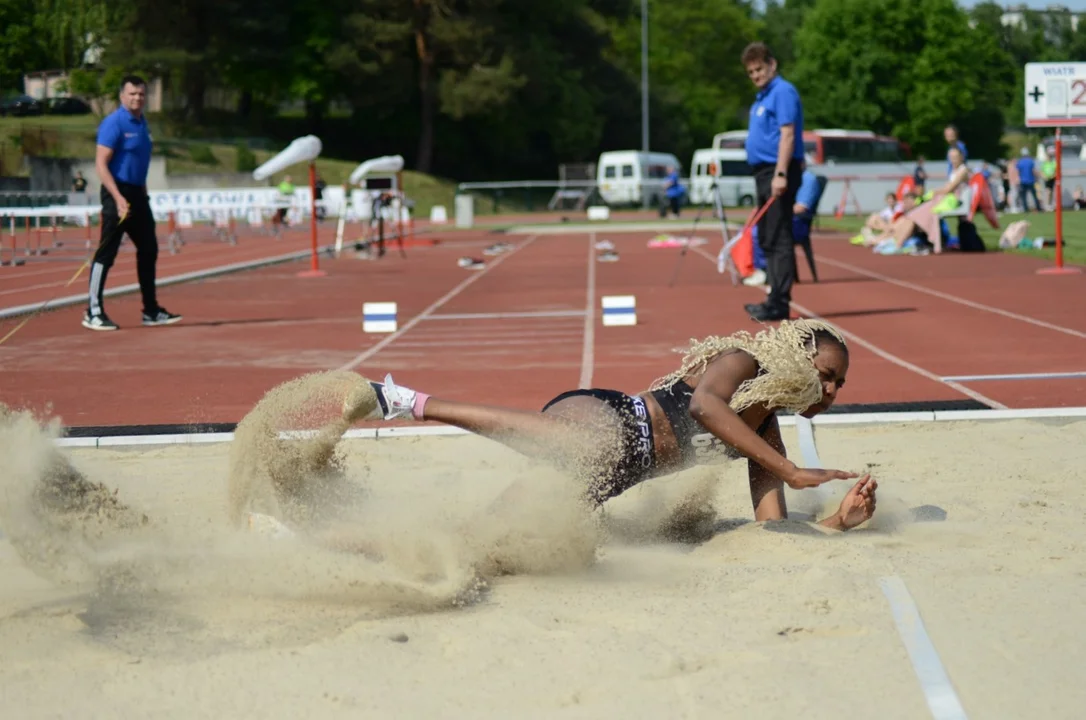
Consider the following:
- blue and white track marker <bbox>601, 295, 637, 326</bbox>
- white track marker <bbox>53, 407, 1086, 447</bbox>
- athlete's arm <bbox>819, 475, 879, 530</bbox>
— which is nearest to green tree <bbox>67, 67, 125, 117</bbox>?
blue and white track marker <bbox>601, 295, 637, 326</bbox>

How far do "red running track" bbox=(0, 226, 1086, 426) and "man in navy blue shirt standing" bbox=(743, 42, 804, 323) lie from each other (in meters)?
0.48

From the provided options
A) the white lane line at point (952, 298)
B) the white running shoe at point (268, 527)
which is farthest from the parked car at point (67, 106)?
the white running shoe at point (268, 527)

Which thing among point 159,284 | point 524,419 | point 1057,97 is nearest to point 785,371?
point 524,419

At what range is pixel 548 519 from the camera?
4367mm

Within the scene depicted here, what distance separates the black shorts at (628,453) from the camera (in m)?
4.60

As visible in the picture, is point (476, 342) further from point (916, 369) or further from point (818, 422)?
point (818, 422)

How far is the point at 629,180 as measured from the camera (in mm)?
56719

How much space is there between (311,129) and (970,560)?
61.0 meters

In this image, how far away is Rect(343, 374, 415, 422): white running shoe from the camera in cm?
464

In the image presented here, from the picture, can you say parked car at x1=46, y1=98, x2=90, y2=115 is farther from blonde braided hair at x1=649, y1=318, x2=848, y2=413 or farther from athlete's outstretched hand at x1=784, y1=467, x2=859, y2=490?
athlete's outstretched hand at x1=784, y1=467, x2=859, y2=490

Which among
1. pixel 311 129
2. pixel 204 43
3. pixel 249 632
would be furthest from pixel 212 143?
pixel 249 632

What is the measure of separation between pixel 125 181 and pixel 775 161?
5380mm

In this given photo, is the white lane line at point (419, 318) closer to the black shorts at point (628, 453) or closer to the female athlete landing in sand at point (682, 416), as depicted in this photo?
the female athlete landing in sand at point (682, 416)

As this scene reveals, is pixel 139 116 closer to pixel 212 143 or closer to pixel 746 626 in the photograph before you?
pixel 746 626
